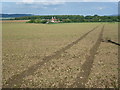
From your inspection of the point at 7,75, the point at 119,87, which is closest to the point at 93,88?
the point at 119,87

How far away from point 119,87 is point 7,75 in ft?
17.2

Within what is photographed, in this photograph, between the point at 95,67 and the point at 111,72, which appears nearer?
the point at 111,72

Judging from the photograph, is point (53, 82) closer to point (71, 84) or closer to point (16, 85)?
point (71, 84)

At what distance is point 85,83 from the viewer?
789 cm

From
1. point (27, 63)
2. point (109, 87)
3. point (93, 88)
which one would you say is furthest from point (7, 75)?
point (109, 87)

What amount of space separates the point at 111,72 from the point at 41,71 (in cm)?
360

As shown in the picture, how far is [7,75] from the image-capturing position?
9156 mm

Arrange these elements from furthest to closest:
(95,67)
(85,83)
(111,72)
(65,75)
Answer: (95,67)
(111,72)
(65,75)
(85,83)

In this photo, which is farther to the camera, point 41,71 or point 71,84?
point 41,71

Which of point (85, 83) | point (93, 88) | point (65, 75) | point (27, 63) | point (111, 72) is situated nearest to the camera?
point (93, 88)

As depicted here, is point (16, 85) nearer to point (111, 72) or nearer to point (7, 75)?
point (7, 75)

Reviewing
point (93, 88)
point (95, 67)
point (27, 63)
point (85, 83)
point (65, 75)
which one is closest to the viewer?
point (93, 88)

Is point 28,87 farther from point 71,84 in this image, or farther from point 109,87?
point 109,87

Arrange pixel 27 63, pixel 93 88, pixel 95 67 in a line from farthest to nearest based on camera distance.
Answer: pixel 27 63 < pixel 95 67 < pixel 93 88
